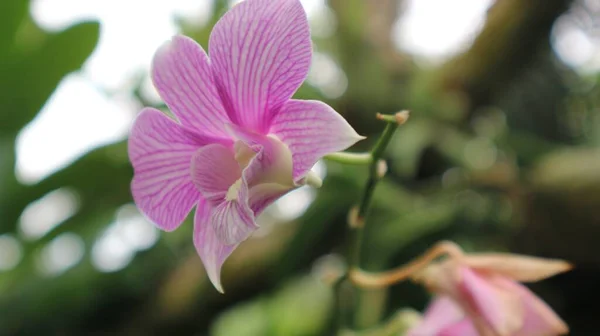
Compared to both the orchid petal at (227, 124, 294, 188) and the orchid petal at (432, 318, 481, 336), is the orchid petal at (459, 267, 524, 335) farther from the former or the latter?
the orchid petal at (227, 124, 294, 188)

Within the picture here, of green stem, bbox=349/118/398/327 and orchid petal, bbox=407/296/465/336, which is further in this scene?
orchid petal, bbox=407/296/465/336

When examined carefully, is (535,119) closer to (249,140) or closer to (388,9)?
(388,9)

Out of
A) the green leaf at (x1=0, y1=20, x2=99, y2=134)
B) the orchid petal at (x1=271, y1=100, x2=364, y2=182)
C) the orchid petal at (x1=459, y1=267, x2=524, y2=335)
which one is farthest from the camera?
the green leaf at (x1=0, y1=20, x2=99, y2=134)

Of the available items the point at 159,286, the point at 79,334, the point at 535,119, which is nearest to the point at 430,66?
the point at 535,119

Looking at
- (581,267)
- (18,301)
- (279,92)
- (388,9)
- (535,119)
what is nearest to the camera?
(279,92)

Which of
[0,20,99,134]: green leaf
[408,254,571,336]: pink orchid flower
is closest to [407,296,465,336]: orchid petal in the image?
[408,254,571,336]: pink orchid flower

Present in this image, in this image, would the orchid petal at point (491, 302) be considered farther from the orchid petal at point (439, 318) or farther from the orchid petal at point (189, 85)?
the orchid petal at point (189, 85)

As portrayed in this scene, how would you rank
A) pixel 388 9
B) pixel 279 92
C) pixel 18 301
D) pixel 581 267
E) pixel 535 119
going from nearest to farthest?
pixel 279 92 < pixel 581 267 < pixel 18 301 < pixel 535 119 < pixel 388 9
